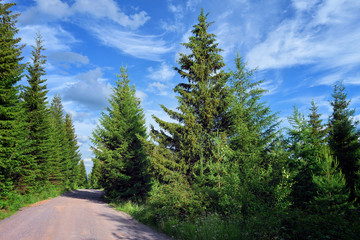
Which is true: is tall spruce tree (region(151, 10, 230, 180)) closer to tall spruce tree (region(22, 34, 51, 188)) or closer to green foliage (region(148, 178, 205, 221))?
green foliage (region(148, 178, 205, 221))

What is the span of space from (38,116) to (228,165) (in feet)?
71.2

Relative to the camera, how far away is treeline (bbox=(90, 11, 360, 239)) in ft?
22.1

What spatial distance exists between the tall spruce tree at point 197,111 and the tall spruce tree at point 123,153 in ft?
17.8

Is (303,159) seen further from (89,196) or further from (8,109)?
(89,196)

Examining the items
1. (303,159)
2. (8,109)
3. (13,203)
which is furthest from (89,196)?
(303,159)

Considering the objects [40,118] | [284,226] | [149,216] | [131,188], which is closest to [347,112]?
[284,226]

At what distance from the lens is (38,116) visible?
21.6 meters

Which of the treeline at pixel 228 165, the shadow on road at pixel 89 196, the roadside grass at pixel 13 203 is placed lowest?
the shadow on road at pixel 89 196

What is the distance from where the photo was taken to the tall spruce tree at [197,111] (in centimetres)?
1341

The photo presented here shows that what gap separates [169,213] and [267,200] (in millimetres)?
4957

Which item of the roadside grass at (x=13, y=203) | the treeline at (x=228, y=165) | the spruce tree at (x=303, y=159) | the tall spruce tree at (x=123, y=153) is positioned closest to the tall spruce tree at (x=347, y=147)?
the treeline at (x=228, y=165)

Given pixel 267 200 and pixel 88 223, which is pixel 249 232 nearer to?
pixel 267 200

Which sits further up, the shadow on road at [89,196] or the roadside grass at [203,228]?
the roadside grass at [203,228]

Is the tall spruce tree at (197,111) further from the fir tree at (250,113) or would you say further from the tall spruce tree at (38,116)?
the tall spruce tree at (38,116)
